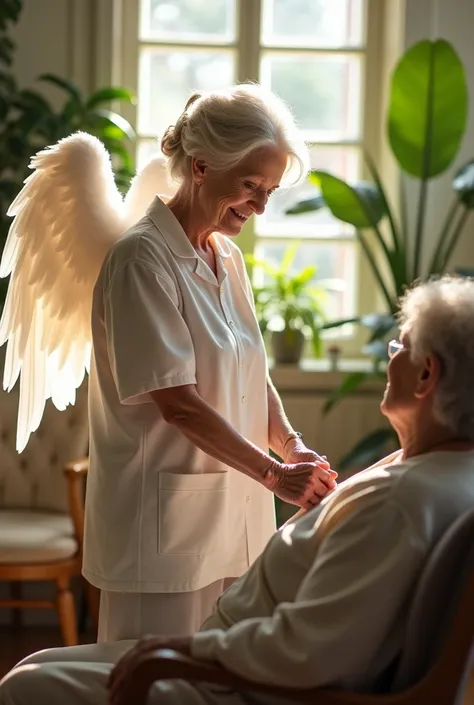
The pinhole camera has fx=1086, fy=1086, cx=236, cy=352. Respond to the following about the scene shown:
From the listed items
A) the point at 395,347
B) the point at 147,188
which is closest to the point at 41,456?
the point at 147,188

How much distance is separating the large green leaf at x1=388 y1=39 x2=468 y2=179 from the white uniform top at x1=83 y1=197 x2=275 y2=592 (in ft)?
5.58

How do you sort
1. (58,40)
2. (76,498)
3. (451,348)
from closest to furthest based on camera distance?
(451,348), (76,498), (58,40)

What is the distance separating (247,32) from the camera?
168 inches

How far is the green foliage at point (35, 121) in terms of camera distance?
370 centimetres

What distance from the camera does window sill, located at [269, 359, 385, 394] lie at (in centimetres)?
403

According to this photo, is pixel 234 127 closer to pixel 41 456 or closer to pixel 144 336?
pixel 144 336

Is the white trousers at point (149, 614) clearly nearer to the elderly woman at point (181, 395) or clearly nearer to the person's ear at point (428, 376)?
the elderly woman at point (181, 395)

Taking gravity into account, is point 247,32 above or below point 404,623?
above

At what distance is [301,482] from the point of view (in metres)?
1.94

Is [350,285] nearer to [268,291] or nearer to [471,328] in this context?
[268,291]

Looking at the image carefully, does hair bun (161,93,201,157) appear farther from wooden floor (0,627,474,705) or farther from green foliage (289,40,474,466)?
wooden floor (0,627,474,705)

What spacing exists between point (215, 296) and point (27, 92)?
6.23 ft

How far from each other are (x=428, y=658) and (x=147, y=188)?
125cm

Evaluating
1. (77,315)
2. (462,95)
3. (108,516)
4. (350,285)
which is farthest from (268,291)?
(108,516)
